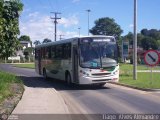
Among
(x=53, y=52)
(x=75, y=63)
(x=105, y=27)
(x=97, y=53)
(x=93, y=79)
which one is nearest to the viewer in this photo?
(x=93, y=79)

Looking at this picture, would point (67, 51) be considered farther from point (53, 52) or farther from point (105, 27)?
point (105, 27)

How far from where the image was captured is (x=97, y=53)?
23484 millimetres

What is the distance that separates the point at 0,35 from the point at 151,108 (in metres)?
6.92

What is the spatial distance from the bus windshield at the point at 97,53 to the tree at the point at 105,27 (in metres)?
123

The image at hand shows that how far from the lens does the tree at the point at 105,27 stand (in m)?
149

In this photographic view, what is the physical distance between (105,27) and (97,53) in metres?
129

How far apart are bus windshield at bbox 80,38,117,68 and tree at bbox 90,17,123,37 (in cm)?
12325

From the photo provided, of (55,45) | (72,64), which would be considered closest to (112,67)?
(72,64)

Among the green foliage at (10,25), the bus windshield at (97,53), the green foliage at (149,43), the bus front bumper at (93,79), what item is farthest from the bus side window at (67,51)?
the green foliage at (149,43)

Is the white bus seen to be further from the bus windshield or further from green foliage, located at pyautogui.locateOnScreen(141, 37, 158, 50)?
green foliage, located at pyautogui.locateOnScreen(141, 37, 158, 50)

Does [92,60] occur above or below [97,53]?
below

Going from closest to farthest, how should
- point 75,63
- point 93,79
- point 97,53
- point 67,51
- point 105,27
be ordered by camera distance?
point 93,79, point 97,53, point 75,63, point 67,51, point 105,27

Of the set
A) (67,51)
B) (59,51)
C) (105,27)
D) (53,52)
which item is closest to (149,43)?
(105,27)

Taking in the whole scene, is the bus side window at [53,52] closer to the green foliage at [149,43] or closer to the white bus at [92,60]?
the white bus at [92,60]
